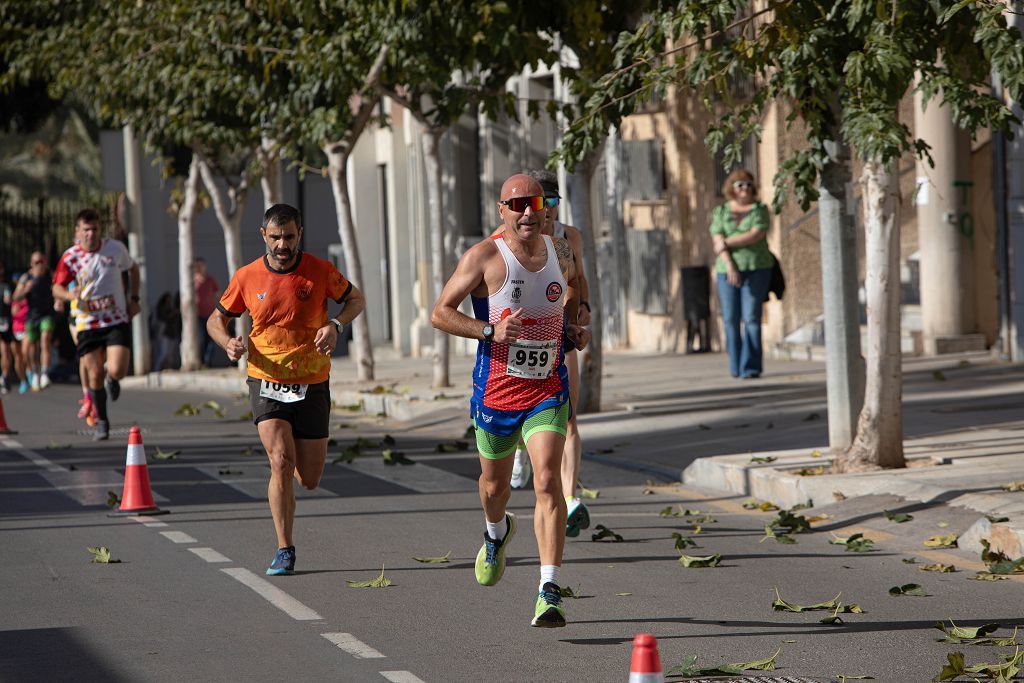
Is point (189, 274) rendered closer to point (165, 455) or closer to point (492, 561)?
point (165, 455)

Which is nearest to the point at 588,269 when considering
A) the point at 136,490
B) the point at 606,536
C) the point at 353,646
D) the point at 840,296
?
the point at 840,296

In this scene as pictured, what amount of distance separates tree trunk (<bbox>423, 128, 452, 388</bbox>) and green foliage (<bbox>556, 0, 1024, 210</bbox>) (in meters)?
8.70

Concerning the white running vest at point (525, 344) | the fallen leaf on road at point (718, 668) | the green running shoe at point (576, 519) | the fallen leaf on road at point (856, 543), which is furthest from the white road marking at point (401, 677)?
the fallen leaf on road at point (856, 543)

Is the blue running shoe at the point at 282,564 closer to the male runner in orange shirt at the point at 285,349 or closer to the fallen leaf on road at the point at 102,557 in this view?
the male runner in orange shirt at the point at 285,349

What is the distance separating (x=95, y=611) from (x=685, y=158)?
17.5 m

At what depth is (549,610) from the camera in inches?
290

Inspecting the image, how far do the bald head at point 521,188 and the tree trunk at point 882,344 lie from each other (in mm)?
4503

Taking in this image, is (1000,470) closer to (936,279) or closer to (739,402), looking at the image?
(739,402)

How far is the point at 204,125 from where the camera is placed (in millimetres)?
23078

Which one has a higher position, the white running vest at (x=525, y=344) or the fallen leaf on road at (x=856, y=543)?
the white running vest at (x=525, y=344)

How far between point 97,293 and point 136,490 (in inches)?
197

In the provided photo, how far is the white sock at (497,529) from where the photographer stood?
7988 mm

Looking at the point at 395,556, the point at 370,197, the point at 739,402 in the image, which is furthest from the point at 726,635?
the point at 370,197

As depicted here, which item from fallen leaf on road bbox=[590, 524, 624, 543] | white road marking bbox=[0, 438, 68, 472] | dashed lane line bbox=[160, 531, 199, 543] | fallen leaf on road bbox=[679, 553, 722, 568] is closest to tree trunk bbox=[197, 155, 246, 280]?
white road marking bbox=[0, 438, 68, 472]
